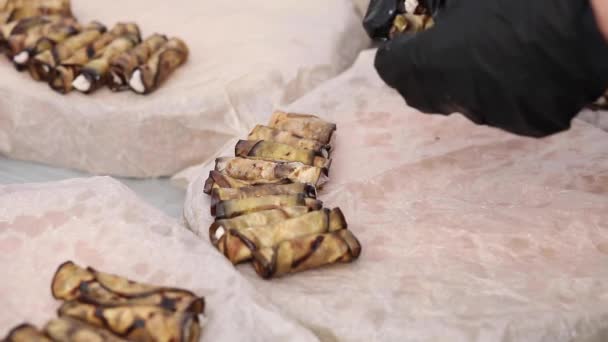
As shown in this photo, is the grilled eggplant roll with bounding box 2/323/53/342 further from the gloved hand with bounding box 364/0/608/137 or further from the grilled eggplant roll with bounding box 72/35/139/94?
the grilled eggplant roll with bounding box 72/35/139/94

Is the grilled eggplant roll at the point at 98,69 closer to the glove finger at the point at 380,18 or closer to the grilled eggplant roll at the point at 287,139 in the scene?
the grilled eggplant roll at the point at 287,139

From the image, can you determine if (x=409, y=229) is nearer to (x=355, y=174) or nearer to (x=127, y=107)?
(x=355, y=174)

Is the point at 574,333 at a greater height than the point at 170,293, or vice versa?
the point at 170,293

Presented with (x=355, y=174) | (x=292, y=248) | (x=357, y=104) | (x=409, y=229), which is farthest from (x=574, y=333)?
(x=357, y=104)

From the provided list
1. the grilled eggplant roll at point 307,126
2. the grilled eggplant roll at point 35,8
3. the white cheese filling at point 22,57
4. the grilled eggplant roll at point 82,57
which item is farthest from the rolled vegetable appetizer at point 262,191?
the grilled eggplant roll at point 35,8

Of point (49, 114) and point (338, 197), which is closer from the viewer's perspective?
point (338, 197)
